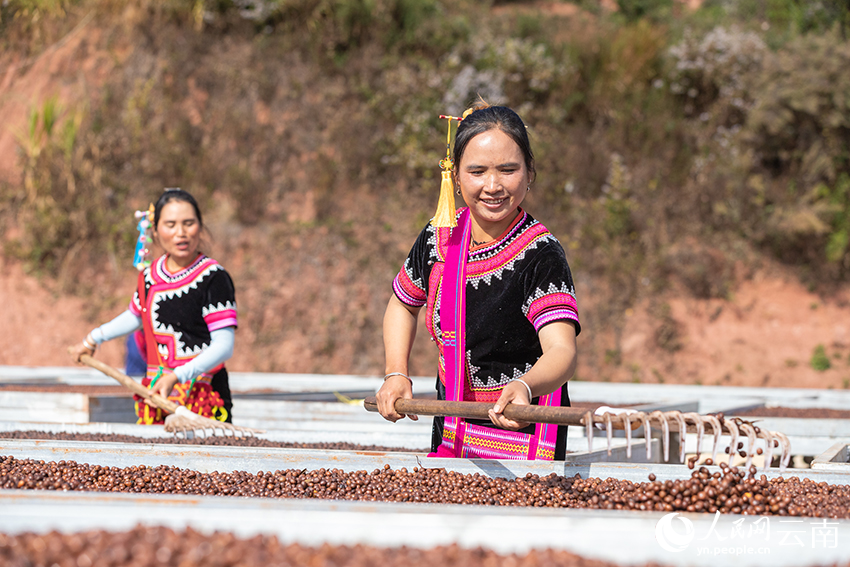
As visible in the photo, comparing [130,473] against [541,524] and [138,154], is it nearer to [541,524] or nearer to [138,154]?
[541,524]

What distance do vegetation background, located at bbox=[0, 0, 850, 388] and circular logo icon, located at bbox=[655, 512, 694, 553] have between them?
8144 mm

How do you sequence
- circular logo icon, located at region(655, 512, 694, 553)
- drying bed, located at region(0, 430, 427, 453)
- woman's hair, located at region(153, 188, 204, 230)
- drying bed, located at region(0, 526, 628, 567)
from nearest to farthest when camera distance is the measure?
drying bed, located at region(0, 526, 628, 567) → circular logo icon, located at region(655, 512, 694, 553) → drying bed, located at region(0, 430, 427, 453) → woman's hair, located at region(153, 188, 204, 230)

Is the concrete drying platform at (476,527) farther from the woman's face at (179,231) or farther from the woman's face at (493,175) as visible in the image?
the woman's face at (179,231)

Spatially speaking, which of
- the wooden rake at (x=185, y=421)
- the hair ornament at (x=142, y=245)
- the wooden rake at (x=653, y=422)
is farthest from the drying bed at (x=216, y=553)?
the hair ornament at (x=142, y=245)

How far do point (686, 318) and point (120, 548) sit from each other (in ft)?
32.1

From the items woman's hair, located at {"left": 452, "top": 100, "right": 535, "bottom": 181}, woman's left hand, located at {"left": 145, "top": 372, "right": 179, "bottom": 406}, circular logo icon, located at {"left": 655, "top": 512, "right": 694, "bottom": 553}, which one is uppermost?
woman's hair, located at {"left": 452, "top": 100, "right": 535, "bottom": 181}

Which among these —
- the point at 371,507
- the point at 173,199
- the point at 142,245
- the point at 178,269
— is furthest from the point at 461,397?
the point at 142,245

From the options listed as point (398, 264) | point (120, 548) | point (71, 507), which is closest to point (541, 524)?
point (120, 548)

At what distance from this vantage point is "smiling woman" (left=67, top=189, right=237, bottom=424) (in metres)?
3.39

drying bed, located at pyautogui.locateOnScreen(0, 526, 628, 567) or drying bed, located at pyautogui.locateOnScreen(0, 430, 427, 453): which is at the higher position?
drying bed, located at pyautogui.locateOnScreen(0, 526, 628, 567)

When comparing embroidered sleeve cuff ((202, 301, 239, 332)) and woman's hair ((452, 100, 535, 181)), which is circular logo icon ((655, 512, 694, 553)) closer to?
woman's hair ((452, 100, 535, 181))

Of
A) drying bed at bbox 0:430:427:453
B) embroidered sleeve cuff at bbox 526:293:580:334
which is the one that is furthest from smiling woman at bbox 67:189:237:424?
embroidered sleeve cuff at bbox 526:293:580:334

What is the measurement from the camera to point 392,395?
2.11 metres

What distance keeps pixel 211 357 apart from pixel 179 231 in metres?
0.61
